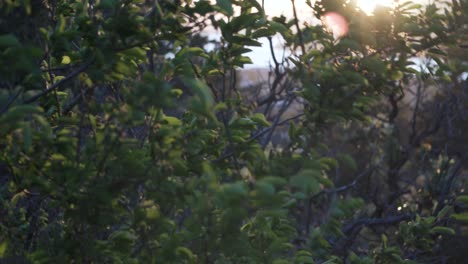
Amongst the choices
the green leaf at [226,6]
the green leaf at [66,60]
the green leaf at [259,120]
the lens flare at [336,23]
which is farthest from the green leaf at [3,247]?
the lens flare at [336,23]

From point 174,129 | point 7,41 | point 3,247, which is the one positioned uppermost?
point 7,41

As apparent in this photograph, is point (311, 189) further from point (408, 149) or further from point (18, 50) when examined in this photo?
point (408, 149)

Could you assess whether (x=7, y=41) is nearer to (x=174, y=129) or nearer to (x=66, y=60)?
(x=174, y=129)

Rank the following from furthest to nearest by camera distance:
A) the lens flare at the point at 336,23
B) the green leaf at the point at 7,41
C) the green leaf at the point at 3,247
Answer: the green leaf at the point at 3,247 → the lens flare at the point at 336,23 → the green leaf at the point at 7,41

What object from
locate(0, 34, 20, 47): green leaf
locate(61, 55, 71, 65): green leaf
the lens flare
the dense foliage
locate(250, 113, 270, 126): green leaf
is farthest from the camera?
locate(61, 55, 71, 65): green leaf

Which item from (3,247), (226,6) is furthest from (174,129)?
(3,247)

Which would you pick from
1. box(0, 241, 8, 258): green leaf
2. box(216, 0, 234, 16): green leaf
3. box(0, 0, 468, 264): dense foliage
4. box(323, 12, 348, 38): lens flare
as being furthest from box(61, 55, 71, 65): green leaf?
box(323, 12, 348, 38): lens flare

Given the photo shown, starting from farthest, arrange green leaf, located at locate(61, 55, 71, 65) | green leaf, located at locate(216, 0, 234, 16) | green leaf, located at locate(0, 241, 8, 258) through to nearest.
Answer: green leaf, located at locate(61, 55, 71, 65) → green leaf, located at locate(0, 241, 8, 258) → green leaf, located at locate(216, 0, 234, 16)

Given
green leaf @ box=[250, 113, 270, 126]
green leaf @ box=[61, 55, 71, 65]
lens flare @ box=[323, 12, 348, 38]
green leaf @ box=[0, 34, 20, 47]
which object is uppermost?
lens flare @ box=[323, 12, 348, 38]

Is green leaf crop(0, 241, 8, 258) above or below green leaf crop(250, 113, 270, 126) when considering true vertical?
below

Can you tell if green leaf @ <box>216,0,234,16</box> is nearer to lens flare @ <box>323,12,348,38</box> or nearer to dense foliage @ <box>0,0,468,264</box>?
dense foliage @ <box>0,0,468,264</box>

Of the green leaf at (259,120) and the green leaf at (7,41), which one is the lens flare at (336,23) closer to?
the green leaf at (259,120)

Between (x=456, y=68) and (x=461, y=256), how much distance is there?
731 centimetres

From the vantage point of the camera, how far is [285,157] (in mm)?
2812
